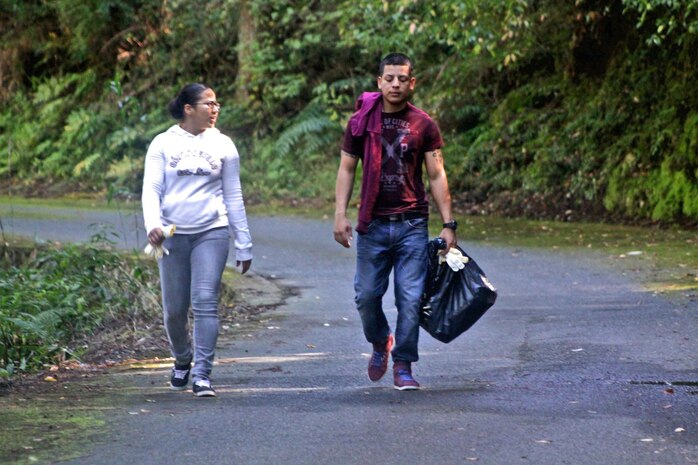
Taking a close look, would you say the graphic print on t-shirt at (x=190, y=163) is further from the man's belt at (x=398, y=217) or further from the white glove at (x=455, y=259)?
the white glove at (x=455, y=259)

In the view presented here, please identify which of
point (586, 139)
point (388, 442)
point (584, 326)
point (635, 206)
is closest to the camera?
point (388, 442)

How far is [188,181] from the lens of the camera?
7.46 meters

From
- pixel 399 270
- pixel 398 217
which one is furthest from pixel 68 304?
pixel 398 217

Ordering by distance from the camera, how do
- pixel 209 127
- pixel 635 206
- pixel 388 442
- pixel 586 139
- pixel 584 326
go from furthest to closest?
pixel 586 139 < pixel 635 206 < pixel 584 326 < pixel 209 127 < pixel 388 442

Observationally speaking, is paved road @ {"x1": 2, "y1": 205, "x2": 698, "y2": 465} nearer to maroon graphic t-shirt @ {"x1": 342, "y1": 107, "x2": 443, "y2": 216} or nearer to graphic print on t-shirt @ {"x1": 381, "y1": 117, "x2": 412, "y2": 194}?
maroon graphic t-shirt @ {"x1": 342, "y1": 107, "x2": 443, "y2": 216}

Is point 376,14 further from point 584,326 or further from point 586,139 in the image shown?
point 584,326

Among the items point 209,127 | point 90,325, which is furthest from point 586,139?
point 209,127

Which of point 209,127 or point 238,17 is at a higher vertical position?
point 238,17

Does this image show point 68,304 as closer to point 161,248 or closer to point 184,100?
point 161,248

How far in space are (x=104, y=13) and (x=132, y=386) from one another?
23735 millimetres

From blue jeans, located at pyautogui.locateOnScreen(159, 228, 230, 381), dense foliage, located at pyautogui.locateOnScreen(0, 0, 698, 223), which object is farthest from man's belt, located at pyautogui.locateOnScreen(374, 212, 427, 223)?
dense foliage, located at pyautogui.locateOnScreen(0, 0, 698, 223)

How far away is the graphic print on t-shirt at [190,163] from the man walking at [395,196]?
772mm

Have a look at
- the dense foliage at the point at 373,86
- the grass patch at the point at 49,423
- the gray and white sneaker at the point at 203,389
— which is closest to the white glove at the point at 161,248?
the gray and white sneaker at the point at 203,389

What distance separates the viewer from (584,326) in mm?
9773
